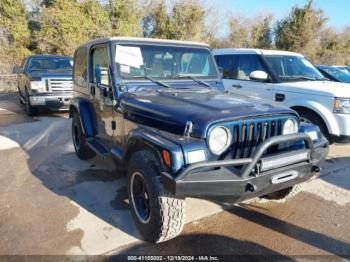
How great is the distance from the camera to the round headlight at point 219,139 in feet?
8.02

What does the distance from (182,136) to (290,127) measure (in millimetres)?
1161

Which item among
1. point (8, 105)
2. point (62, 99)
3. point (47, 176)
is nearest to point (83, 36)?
point (8, 105)

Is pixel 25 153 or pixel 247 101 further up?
pixel 247 101

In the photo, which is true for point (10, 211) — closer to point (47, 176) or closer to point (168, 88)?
point (47, 176)

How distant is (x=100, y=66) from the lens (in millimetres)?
3812

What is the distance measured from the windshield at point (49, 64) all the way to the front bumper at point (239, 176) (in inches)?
330

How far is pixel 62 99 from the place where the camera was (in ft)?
27.6

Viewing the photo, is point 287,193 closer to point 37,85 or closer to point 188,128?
point 188,128

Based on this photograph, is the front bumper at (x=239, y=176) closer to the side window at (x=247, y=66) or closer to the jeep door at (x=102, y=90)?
the jeep door at (x=102, y=90)

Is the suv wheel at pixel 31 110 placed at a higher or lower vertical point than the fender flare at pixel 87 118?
lower

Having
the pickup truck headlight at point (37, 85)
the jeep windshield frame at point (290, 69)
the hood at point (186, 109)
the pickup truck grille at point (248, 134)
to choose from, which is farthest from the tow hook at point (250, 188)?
the pickup truck headlight at point (37, 85)

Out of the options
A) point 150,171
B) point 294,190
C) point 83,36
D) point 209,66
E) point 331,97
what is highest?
point 83,36

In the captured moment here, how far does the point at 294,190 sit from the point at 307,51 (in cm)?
2246

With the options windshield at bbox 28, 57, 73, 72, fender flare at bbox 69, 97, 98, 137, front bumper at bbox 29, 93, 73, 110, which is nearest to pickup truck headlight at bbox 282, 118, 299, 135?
fender flare at bbox 69, 97, 98, 137
